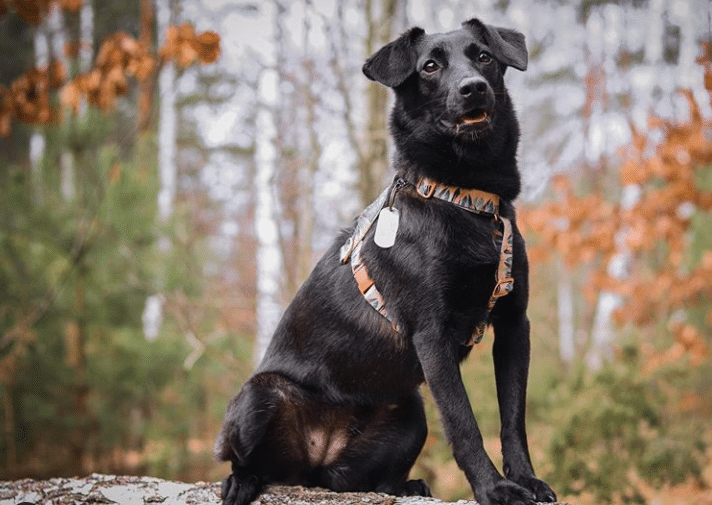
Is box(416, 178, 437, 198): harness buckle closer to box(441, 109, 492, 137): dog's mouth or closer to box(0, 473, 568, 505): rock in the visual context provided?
box(441, 109, 492, 137): dog's mouth

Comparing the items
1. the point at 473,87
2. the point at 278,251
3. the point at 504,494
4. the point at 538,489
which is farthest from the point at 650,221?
the point at 504,494

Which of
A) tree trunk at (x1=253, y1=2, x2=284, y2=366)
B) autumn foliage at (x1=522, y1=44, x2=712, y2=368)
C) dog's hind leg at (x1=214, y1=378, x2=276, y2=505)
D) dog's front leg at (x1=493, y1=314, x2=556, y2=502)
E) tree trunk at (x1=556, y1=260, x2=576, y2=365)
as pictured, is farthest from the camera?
tree trunk at (x1=556, y1=260, x2=576, y2=365)

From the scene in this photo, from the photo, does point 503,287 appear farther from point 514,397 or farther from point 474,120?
point 474,120

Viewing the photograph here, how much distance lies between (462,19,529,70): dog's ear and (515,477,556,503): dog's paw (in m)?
1.47

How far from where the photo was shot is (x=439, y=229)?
233 cm

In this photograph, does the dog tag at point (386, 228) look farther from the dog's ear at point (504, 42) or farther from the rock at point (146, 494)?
the rock at point (146, 494)

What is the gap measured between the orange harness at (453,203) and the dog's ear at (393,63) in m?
0.38

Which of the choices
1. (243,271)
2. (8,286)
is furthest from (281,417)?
(243,271)

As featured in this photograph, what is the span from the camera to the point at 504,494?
6.91ft

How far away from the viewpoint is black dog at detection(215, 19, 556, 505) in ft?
7.51

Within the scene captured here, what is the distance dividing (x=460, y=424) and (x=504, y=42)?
56.6 inches

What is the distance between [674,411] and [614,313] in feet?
3.81

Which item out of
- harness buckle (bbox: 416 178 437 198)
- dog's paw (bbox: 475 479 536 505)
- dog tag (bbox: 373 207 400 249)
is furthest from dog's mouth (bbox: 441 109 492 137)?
dog's paw (bbox: 475 479 536 505)

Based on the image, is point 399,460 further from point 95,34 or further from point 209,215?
point 209,215
